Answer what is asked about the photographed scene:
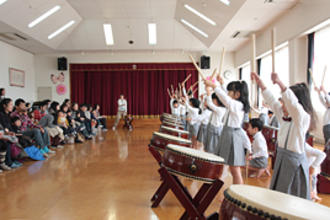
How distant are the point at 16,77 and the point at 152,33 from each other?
5727 millimetres

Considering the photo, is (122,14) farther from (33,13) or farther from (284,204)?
(284,204)

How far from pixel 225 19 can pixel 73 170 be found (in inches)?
236

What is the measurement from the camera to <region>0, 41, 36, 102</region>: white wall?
10.0 metres

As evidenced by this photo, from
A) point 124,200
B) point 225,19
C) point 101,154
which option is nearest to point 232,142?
point 124,200

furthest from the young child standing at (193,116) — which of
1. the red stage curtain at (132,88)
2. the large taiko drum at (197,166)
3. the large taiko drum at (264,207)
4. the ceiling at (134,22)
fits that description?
the red stage curtain at (132,88)

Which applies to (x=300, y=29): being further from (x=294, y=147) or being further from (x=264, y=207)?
(x=264, y=207)

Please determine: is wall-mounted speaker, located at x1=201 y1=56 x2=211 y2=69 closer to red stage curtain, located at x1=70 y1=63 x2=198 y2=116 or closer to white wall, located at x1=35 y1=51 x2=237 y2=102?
white wall, located at x1=35 y1=51 x2=237 y2=102

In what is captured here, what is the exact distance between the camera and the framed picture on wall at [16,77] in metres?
10.5

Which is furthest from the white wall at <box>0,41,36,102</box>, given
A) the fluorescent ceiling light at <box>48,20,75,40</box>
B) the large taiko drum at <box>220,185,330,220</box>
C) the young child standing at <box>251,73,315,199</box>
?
the large taiko drum at <box>220,185,330,220</box>

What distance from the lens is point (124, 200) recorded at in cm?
290

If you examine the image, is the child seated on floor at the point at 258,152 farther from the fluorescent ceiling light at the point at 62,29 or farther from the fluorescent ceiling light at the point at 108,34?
the fluorescent ceiling light at the point at 62,29

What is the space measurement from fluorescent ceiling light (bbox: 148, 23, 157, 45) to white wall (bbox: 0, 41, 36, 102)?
17.7 ft

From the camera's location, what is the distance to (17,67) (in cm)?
1127

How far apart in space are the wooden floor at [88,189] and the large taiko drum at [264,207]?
1.52 m
